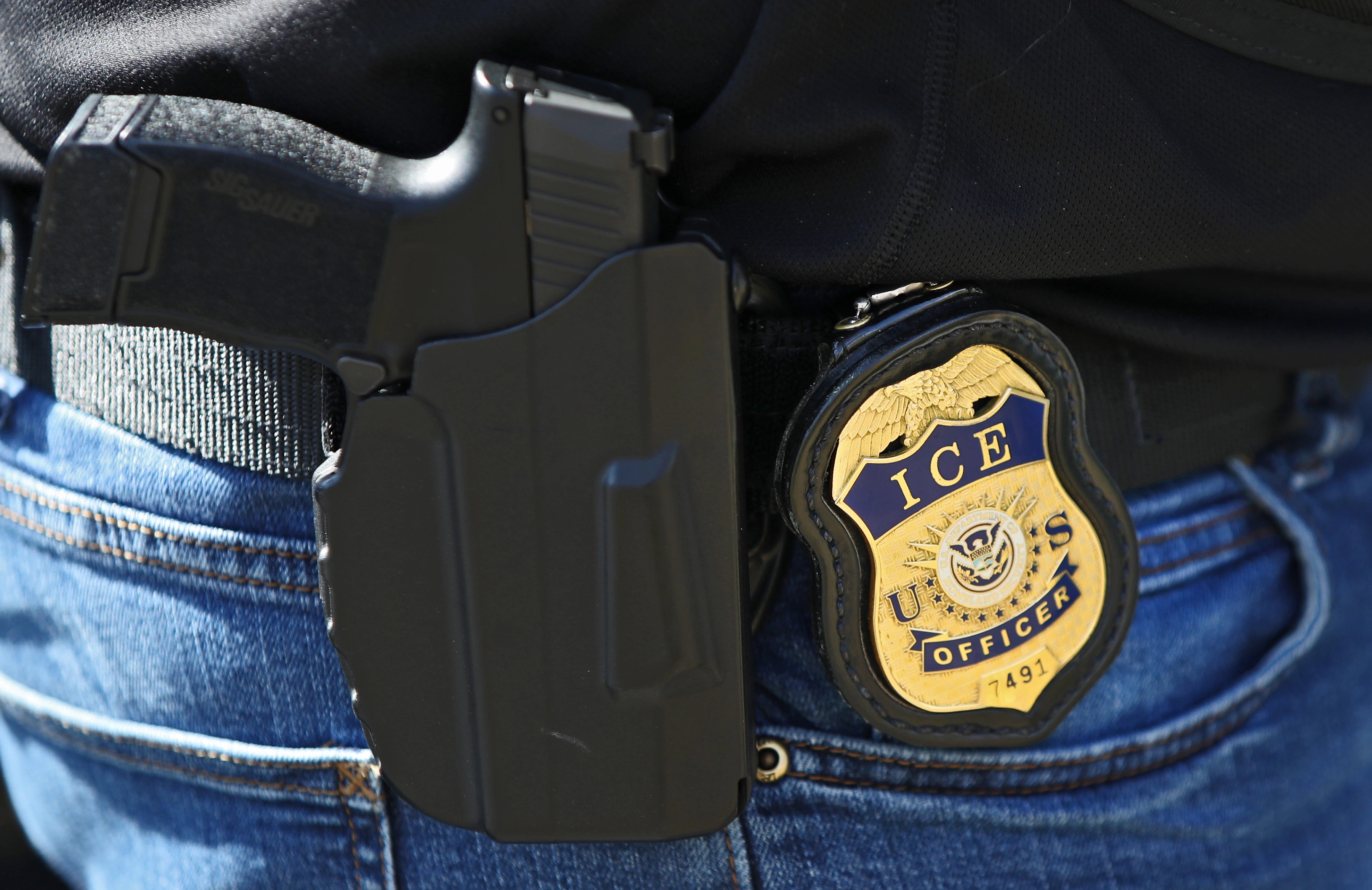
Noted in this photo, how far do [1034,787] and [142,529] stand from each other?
982mm

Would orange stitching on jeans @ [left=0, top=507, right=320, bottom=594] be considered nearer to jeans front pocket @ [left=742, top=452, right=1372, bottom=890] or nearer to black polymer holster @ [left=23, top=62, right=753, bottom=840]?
black polymer holster @ [left=23, top=62, right=753, bottom=840]

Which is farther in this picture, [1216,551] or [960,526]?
[1216,551]

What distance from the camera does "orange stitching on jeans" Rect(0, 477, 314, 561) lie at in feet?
3.19

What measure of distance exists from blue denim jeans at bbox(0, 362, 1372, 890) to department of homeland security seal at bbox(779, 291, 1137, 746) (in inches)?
2.6

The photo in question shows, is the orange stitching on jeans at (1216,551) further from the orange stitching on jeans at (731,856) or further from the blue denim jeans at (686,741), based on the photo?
the orange stitching on jeans at (731,856)

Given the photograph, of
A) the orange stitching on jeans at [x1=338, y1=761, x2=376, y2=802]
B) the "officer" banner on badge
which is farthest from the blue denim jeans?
the "officer" banner on badge

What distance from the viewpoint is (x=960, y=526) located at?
3.23 ft

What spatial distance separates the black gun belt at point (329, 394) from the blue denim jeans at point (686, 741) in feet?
0.11

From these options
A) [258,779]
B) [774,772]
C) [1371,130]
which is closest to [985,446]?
[774,772]

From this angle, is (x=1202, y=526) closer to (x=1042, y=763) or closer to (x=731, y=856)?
(x=1042, y=763)

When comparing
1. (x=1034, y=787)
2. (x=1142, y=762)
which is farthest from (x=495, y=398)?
(x=1142, y=762)

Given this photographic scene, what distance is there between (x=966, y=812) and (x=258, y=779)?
74 cm

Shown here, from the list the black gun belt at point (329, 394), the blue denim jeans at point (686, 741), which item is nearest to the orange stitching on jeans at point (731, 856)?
the blue denim jeans at point (686, 741)

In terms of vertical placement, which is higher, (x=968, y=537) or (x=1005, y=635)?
(x=968, y=537)
